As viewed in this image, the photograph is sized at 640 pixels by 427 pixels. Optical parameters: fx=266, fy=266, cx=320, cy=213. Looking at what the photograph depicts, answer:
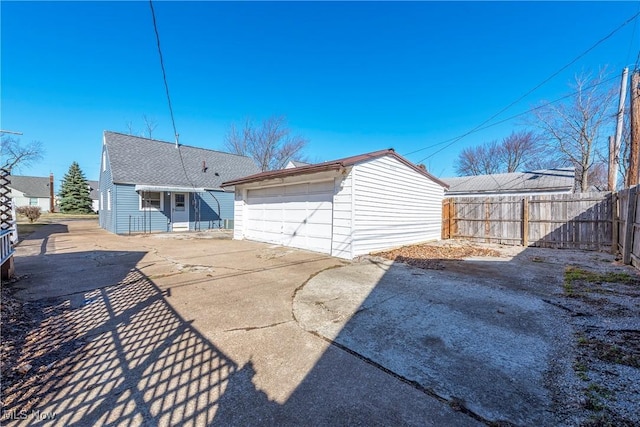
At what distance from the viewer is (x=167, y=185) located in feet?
46.9

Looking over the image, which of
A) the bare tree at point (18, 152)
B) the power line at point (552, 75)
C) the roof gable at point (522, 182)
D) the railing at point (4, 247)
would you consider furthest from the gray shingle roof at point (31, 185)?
the roof gable at point (522, 182)

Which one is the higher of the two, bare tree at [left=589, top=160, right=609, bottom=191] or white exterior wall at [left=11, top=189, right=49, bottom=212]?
bare tree at [left=589, top=160, right=609, bottom=191]

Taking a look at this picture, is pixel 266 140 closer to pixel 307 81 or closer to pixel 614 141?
pixel 307 81

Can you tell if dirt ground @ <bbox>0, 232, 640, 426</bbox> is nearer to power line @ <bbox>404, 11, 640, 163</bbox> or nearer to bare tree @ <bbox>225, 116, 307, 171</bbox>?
power line @ <bbox>404, 11, 640, 163</bbox>

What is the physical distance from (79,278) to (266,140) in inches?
974

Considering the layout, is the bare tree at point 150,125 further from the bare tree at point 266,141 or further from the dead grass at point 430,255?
the dead grass at point 430,255

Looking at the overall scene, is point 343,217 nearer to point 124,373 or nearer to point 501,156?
point 124,373

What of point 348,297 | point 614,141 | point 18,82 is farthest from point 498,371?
point 18,82

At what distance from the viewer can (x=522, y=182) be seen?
18906 millimetres

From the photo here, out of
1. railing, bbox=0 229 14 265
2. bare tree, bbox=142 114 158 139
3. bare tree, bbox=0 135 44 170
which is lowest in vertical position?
railing, bbox=0 229 14 265

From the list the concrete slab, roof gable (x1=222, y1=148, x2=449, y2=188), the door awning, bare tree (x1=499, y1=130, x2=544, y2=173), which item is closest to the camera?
the concrete slab

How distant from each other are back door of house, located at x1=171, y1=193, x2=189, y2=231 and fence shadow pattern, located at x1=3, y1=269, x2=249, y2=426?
39.5ft

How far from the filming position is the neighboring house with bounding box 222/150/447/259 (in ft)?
23.4

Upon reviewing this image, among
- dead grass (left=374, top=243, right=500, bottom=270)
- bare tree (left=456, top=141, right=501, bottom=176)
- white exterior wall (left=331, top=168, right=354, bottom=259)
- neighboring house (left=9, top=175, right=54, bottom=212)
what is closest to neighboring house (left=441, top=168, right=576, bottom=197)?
dead grass (left=374, top=243, right=500, bottom=270)
